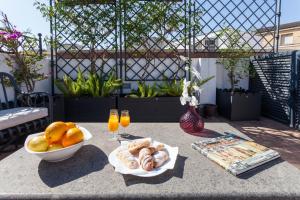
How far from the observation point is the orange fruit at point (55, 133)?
1182mm

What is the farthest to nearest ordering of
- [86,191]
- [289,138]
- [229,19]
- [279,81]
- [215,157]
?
1. [229,19]
2. [279,81]
3. [289,138]
4. [215,157]
5. [86,191]

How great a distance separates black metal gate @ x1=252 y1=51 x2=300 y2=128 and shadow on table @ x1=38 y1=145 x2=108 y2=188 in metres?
3.33

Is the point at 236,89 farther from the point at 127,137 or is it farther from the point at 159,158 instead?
the point at 159,158

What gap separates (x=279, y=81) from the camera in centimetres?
397

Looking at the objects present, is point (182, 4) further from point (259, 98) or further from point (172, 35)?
point (259, 98)

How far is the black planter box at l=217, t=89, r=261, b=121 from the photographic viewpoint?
4020 millimetres

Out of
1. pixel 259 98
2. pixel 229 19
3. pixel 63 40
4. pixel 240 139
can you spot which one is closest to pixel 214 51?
pixel 229 19

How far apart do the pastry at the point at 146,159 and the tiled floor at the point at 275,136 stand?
6.26ft

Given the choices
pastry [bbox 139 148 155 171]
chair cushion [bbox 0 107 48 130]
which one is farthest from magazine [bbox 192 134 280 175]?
chair cushion [bbox 0 107 48 130]

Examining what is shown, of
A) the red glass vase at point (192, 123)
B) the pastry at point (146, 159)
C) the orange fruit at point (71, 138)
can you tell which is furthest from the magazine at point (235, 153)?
the orange fruit at point (71, 138)

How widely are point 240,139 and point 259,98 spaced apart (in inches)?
116

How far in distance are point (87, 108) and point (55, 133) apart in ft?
8.17

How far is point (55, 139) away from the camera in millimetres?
1192

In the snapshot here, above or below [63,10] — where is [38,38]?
below
